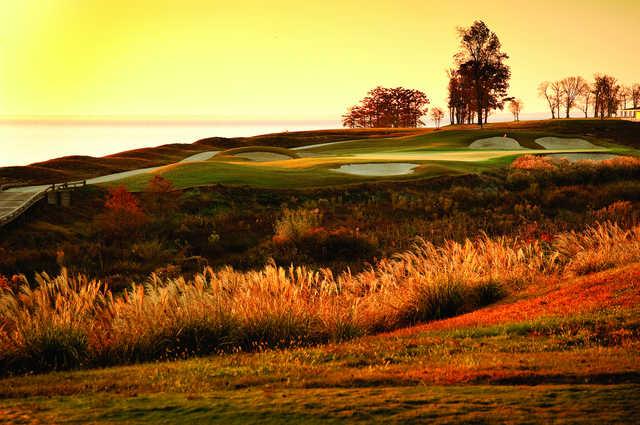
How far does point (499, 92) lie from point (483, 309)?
70844 millimetres

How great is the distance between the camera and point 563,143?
168 ft

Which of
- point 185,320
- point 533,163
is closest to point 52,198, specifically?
point 185,320

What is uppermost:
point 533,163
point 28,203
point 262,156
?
point 262,156

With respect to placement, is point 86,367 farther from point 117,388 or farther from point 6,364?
point 117,388

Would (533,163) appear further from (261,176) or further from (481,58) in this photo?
(481,58)

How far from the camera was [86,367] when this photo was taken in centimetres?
807

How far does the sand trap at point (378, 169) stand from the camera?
3306cm

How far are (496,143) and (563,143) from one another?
17.0 feet

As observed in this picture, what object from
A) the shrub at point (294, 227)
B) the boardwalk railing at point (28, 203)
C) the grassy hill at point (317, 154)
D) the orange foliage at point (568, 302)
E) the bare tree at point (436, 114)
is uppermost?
the bare tree at point (436, 114)

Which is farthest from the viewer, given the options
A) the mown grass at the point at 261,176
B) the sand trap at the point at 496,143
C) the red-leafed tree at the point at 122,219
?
the sand trap at the point at 496,143

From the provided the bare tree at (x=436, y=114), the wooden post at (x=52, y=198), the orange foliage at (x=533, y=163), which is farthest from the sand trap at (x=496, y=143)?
the bare tree at (x=436, y=114)

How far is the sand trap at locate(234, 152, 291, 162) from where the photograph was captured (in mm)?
45188

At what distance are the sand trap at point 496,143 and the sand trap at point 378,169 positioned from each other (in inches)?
652

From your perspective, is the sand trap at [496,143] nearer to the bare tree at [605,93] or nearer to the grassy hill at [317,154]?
the grassy hill at [317,154]
